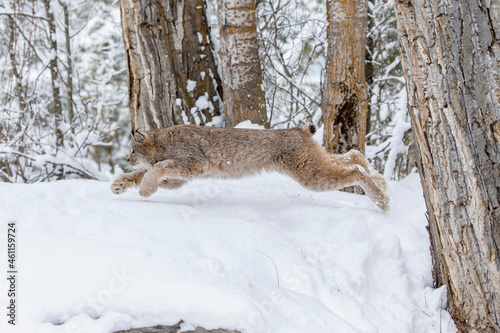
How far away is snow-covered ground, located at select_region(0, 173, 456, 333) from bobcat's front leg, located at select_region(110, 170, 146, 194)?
0.25 metres

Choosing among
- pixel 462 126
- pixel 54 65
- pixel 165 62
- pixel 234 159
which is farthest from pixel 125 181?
pixel 54 65

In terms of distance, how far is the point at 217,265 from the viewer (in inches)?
134

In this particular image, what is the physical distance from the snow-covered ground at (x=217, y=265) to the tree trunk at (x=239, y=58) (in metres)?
1.71

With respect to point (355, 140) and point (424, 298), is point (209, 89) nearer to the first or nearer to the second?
point (355, 140)

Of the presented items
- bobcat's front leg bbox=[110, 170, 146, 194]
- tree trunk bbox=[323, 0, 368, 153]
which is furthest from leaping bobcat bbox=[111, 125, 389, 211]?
tree trunk bbox=[323, 0, 368, 153]

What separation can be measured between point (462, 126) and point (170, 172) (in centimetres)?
284

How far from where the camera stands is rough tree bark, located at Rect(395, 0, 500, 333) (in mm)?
2920

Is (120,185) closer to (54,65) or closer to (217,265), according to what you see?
(217,265)

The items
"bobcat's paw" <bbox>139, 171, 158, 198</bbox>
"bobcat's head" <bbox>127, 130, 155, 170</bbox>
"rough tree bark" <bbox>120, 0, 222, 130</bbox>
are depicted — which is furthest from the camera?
"rough tree bark" <bbox>120, 0, 222, 130</bbox>

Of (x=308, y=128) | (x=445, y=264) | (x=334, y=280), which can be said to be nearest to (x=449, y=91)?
(x=445, y=264)

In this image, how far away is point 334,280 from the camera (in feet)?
11.8

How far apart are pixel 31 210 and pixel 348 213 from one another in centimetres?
251

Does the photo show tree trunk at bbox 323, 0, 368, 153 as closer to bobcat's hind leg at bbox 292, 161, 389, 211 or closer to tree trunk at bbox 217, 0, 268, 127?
bobcat's hind leg at bbox 292, 161, 389, 211

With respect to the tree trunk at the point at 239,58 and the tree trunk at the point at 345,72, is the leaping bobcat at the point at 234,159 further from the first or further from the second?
the tree trunk at the point at 239,58
